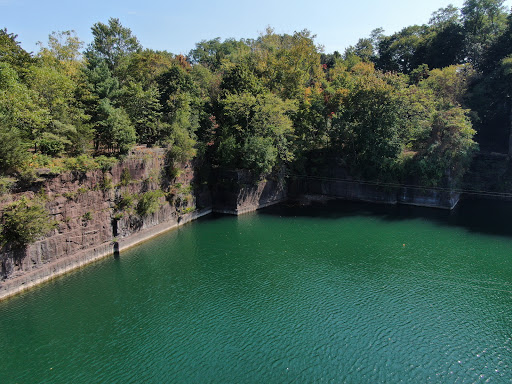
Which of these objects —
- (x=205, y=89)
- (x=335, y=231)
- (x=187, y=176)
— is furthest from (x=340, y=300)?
(x=205, y=89)

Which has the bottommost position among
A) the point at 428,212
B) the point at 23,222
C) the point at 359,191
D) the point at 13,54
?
the point at 428,212

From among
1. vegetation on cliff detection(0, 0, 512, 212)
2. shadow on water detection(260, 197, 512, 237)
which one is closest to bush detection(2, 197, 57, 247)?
vegetation on cliff detection(0, 0, 512, 212)

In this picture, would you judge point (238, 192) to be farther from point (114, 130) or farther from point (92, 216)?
point (92, 216)

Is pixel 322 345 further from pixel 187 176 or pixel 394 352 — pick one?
pixel 187 176

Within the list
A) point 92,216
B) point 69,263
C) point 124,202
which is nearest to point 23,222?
point 69,263

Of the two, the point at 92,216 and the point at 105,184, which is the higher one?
the point at 105,184

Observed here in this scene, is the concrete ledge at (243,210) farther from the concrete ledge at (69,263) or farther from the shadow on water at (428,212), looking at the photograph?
the concrete ledge at (69,263)
